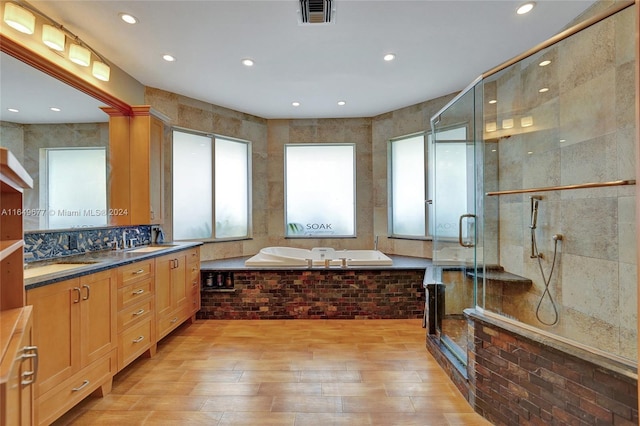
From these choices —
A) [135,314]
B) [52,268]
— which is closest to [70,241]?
[52,268]

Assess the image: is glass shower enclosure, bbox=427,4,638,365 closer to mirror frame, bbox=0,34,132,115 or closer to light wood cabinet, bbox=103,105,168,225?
light wood cabinet, bbox=103,105,168,225

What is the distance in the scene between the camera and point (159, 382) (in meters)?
2.19

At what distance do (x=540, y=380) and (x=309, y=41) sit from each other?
9.57ft

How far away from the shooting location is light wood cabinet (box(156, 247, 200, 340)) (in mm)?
2664

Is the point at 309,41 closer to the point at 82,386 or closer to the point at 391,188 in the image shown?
the point at 391,188

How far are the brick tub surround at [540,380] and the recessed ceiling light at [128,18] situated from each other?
3.33 meters

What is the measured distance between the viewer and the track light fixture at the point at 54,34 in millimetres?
1940

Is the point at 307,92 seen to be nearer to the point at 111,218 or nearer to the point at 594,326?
the point at 111,218

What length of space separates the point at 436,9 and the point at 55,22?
2.97 m

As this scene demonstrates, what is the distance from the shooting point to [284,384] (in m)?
2.14

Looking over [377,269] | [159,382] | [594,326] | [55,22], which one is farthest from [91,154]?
[594,326]

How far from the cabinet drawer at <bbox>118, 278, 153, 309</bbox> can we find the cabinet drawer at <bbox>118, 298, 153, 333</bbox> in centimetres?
4

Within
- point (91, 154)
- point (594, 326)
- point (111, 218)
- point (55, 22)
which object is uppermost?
point (55, 22)

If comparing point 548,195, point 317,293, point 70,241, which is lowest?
point 317,293
